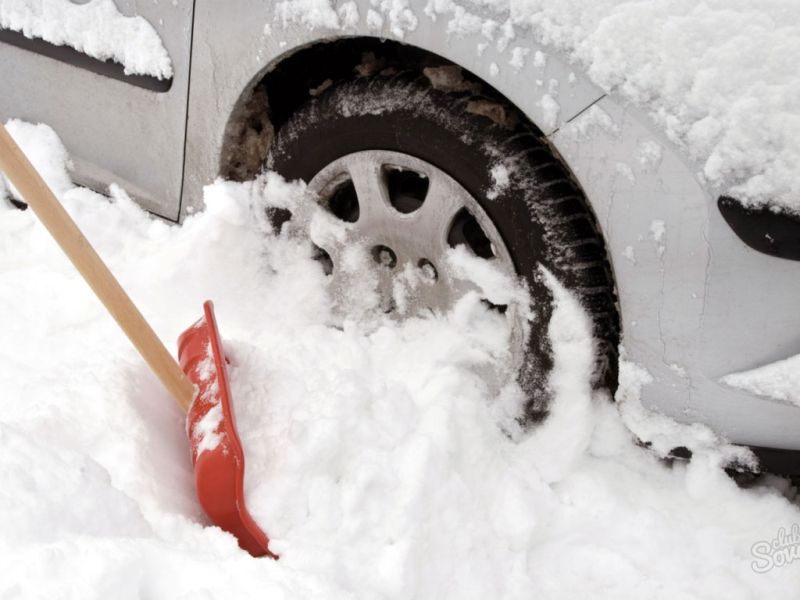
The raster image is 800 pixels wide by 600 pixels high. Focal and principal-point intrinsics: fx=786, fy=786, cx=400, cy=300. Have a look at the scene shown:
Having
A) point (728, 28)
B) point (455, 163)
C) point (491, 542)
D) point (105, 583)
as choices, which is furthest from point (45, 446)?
point (728, 28)

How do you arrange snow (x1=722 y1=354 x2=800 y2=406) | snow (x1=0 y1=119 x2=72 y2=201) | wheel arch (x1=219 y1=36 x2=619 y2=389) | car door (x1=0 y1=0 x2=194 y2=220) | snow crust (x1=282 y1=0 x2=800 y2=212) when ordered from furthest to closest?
snow (x1=0 y1=119 x2=72 y2=201) < car door (x1=0 y1=0 x2=194 y2=220) < wheel arch (x1=219 y1=36 x2=619 y2=389) < snow (x1=722 y1=354 x2=800 y2=406) < snow crust (x1=282 y1=0 x2=800 y2=212)

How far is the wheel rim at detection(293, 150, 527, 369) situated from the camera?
166 cm

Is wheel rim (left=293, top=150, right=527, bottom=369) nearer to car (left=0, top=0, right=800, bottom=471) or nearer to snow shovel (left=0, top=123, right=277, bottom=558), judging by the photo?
car (left=0, top=0, right=800, bottom=471)

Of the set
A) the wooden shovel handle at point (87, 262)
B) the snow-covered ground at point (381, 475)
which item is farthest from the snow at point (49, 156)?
the wooden shovel handle at point (87, 262)

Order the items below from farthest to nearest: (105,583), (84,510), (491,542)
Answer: (491,542)
(84,510)
(105,583)

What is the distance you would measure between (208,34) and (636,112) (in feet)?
3.31

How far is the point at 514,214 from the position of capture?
5.13 feet

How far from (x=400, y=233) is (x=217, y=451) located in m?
0.61

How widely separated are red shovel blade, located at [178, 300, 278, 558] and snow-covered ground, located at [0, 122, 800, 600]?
0.13 ft

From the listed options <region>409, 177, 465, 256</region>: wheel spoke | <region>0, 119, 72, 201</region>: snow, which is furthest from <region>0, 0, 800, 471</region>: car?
<region>0, 119, 72, 201</region>: snow

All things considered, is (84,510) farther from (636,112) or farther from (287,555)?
(636,112)

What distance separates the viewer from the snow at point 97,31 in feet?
6.25

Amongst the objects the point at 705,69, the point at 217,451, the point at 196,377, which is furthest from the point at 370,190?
the point at 705,69

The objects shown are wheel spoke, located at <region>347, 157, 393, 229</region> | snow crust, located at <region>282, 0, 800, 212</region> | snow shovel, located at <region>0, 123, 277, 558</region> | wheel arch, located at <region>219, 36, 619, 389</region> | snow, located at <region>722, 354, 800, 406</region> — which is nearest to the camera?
snow crust, located at <region>282, 0, 800, 212</region>
